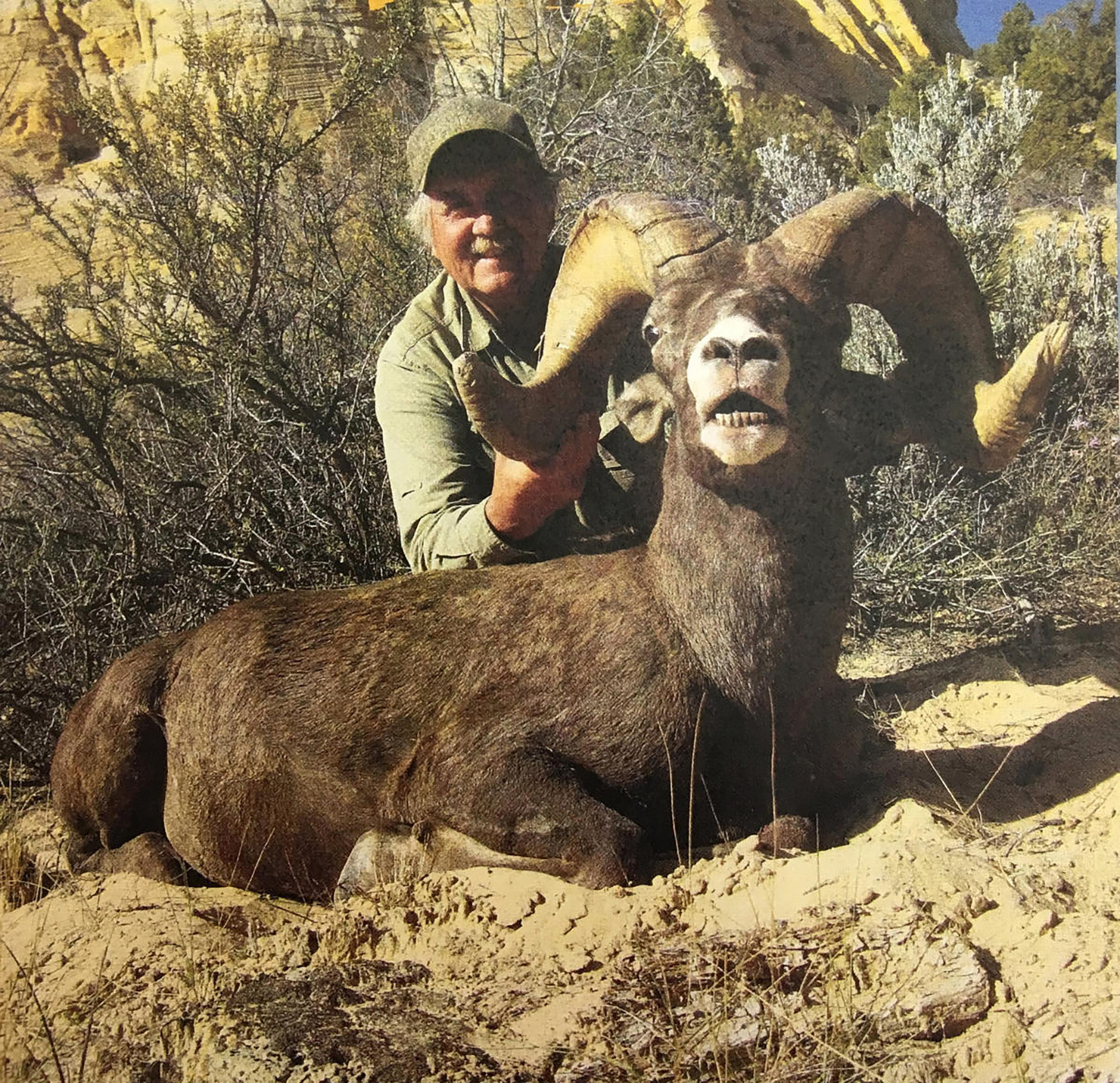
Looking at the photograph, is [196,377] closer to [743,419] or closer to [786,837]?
[743,419]

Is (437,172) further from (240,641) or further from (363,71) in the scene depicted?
(240,641)

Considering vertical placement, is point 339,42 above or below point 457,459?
above

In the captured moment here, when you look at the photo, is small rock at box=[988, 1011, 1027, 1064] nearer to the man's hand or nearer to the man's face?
the man's hand

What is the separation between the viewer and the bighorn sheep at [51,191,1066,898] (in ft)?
11.7

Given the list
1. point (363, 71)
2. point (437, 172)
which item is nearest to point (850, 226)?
point (437, 172)

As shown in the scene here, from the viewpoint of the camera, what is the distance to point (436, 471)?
4.22 meters

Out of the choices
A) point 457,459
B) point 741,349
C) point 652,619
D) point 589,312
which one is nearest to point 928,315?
point 741,349

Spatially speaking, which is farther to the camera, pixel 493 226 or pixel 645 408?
pixel 493 226

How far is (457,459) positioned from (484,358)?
387mm

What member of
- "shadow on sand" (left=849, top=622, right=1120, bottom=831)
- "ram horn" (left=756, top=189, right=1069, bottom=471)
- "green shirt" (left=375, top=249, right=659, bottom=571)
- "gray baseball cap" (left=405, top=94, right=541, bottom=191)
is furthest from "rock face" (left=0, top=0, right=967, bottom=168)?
"shadow on sand" (left=849, top=622, right=1120, bottom=831)

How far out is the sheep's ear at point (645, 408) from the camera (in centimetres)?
385

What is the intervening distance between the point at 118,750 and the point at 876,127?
3895mm

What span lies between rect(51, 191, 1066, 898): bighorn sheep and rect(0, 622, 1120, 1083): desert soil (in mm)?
206

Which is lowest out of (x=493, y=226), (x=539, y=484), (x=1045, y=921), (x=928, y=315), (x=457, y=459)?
(x=1045, y=921)
